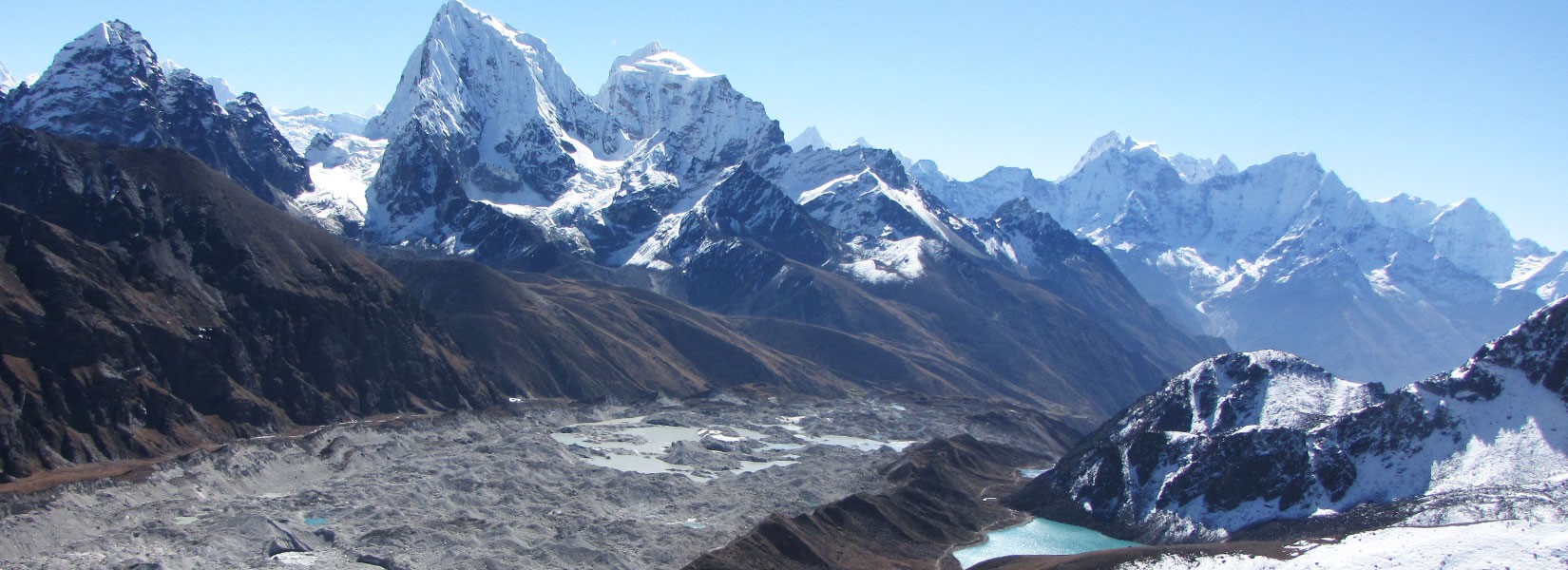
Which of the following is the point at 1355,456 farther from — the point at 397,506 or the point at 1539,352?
the point at 397,506

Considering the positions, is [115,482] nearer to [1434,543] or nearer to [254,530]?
[254,530]

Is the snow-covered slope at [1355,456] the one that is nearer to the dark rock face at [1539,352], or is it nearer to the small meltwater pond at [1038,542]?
the dark rock face at [1539,352]

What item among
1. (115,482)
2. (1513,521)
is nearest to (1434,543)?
(1513,521)

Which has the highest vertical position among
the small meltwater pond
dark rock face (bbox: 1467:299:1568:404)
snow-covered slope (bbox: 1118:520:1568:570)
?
dark rock face (bbox: 1467:299:1568:404)

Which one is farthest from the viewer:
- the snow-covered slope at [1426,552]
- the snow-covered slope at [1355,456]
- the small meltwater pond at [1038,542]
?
the small meltwater pond at [1038,542]

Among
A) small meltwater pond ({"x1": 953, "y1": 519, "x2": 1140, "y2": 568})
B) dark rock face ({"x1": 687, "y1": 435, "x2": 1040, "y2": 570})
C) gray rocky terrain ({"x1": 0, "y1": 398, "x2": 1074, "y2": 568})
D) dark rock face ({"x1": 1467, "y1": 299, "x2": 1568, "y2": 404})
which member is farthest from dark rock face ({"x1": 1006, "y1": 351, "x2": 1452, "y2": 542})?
gray rocky terrain ({"x1": 0, "y1": 398, "x2": 1074, "y2": 568})

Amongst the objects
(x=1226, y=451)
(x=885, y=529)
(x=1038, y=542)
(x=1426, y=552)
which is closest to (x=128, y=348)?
(x=885, y=529)

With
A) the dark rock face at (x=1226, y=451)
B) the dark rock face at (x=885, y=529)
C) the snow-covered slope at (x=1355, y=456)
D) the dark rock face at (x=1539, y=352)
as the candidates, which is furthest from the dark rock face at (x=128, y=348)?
the dark rock face at (x=1539, y=352)

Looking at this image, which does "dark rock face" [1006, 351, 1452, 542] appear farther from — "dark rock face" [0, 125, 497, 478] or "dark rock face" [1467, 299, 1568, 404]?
"dark rock face" [0, 125, 497, 478]
